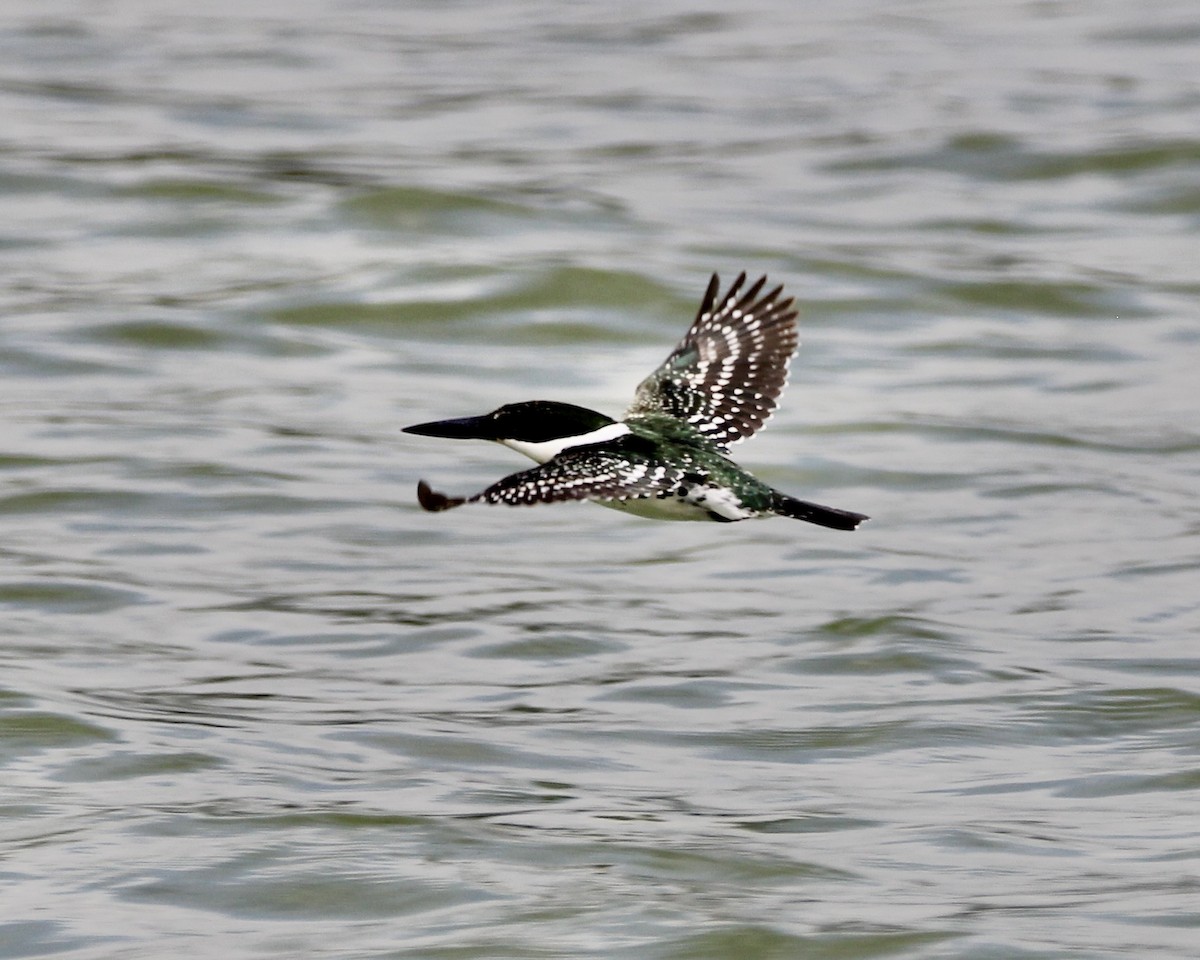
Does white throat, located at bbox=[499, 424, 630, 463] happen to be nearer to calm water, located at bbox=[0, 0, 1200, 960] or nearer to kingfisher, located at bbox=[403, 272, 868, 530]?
kingfisher, located at bbox=[403, 272, 868, 530]

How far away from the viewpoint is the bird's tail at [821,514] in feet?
19.6

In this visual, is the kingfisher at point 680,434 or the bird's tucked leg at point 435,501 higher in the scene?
the bird's tucked leg at point 435,501

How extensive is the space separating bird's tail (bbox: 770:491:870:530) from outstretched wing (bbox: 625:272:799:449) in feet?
2.32

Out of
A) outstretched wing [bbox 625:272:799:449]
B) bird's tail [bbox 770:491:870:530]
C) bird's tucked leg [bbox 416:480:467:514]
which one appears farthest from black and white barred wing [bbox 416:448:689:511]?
outstretched wing [bbox 625:272:799:449]

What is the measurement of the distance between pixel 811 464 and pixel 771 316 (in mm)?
2584

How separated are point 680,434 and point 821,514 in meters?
0.89

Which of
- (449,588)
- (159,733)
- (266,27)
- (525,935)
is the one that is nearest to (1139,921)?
(525,935)

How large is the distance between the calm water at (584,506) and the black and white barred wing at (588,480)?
2.92 feet

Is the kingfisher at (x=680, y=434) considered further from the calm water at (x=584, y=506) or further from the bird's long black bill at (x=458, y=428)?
the calm water at (x=584, y=506)

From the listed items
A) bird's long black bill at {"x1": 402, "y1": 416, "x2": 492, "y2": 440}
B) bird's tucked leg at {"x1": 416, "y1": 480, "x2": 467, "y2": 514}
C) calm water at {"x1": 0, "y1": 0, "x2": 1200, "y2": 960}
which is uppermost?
bird's tucked leg at {"x1": 416, "y1": 480, "x2": 467, "y2": 514}

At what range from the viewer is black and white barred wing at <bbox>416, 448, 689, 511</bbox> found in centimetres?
583

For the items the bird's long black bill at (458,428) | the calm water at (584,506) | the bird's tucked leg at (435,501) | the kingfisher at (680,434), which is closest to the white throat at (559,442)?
the kingfisher at (680,434)

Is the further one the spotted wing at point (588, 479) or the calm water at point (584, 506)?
the calm water at point (584, 506)

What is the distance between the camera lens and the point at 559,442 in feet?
21.3
